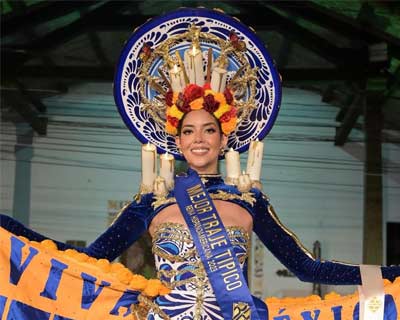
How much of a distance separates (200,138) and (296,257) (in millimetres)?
478

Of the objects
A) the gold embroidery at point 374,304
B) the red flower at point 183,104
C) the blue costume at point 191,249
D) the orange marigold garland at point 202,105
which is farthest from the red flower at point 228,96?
the gold embroidery at point 374,304

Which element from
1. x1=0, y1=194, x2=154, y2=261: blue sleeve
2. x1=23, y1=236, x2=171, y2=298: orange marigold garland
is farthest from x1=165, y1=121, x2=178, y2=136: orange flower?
x1=23, y1=236, x2=171, y2=298: orange marigold garland

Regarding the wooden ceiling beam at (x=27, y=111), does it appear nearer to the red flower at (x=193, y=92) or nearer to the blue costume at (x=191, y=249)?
the blue costume at (x=191, y=249)

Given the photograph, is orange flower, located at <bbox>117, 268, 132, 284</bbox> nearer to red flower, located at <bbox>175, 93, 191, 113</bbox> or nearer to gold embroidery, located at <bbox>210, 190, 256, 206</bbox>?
gold embroidery, located at <bbox>210, 190, 256, 206</bbox>

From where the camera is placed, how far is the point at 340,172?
4.30m

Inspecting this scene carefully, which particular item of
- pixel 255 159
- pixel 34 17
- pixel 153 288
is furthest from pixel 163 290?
pixel 34 17

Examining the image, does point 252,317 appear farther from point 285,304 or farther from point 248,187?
point 248,187

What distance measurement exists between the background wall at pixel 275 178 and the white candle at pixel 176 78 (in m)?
1.66

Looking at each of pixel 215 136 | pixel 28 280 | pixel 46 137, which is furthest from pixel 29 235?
pixel 46 137

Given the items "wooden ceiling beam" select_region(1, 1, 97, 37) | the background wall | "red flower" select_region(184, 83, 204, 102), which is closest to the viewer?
"red flower" select_region(184, 83, 204, 102)

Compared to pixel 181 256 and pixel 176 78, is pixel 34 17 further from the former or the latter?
pixel 181 256

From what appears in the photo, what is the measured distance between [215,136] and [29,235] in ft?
2.18

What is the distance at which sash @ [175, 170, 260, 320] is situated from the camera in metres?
2.40

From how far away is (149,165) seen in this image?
8.49ft
